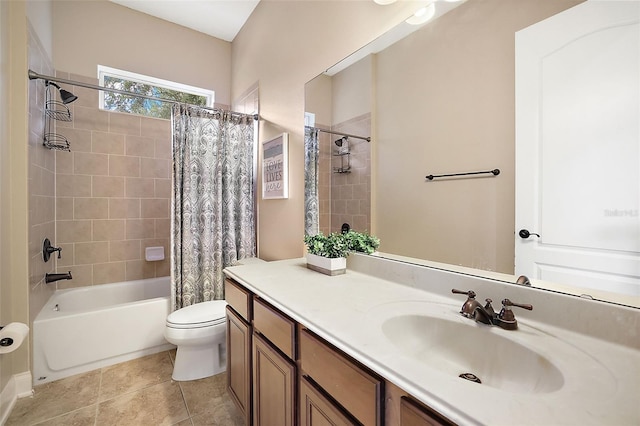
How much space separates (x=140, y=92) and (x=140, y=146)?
21.5 inches

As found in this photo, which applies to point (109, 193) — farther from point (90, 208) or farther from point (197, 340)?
point (197, 340)

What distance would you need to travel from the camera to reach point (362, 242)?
149 cm

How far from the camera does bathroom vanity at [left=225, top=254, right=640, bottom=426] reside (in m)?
0.53

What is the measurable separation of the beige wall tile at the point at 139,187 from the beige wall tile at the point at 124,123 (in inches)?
18.2

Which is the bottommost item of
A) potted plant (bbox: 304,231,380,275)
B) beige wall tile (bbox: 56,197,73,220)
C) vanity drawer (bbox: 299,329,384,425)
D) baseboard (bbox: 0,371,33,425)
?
baseboard (bbox: 0,371,33,425)

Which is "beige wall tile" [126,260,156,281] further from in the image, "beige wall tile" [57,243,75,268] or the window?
the window


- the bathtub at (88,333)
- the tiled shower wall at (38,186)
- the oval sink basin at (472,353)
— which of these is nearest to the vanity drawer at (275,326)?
the oval sink basin at (472,353)

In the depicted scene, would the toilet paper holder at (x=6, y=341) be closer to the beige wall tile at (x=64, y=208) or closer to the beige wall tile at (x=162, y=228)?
the beige wall tile at (x=64, y=208)

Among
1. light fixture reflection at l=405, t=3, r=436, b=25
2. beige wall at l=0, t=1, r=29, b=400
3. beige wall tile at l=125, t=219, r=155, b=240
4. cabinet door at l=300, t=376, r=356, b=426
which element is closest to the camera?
cabinet door at l=300, t=376, r=356, b=426

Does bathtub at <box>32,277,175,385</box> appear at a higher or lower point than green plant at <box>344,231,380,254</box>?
lower

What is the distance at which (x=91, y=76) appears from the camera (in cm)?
259

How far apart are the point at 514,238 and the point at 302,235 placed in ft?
4.37

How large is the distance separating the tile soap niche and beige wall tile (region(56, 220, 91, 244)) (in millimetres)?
652

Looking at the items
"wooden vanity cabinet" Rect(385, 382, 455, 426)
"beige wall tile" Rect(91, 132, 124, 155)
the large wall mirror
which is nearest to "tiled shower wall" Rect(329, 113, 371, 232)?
the large wall mirror
